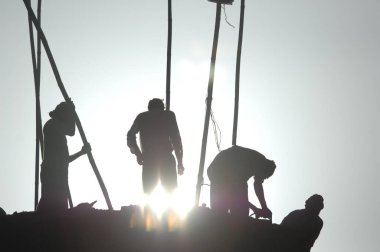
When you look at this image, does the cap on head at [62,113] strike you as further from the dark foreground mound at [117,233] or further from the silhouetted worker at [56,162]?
the dark foreground mound at [117,233]

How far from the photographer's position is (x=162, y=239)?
7.47 meters

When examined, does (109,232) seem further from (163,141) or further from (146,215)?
(163,141)

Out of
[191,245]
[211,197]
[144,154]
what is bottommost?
[191,245]

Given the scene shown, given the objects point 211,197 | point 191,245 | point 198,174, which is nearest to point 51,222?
point 191,245

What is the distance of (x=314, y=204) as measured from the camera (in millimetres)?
8367

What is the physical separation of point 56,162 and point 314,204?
3358mm

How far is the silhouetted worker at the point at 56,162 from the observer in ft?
25.1

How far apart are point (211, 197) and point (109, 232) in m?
1.83

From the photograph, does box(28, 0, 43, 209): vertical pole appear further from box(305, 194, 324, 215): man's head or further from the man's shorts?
box(305, 194, 324, 215): man's head

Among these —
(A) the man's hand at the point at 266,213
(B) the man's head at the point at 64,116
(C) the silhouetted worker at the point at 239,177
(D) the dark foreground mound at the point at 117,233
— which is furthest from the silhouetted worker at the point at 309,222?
(B) the man's head at the point at 64,116

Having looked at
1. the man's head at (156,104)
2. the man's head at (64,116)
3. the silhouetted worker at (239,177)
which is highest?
the man's head at (156,104)

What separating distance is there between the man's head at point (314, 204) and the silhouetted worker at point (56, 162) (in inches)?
124

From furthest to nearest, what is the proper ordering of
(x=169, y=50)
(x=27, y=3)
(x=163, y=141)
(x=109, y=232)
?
1. (x=169, y=50)
2. (x=27, y=3)
3. (x=163, y=141)
4. (x=109, y=232)

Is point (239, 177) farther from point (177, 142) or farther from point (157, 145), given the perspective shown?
point (157, 145)
